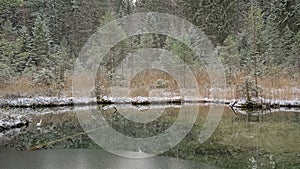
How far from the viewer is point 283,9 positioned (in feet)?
84.0

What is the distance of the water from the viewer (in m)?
8.34

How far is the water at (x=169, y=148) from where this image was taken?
8.34 meters

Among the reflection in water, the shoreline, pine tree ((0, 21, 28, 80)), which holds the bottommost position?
the reflection in water

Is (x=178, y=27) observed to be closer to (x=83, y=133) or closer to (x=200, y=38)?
(x=200, y=38)

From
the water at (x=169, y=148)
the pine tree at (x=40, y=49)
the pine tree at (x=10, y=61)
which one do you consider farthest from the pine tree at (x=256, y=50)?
the pine tree at (x=40, y=49)

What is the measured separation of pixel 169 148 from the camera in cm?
996

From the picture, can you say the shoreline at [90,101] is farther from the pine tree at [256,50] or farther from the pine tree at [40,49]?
the pine tree at [40,49]

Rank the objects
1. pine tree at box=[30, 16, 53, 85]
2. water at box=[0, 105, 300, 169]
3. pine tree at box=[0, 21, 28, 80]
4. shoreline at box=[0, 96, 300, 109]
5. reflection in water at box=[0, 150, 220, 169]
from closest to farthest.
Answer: reflection in water at box=[0, 150, 220, 169] → water at box=[0, 105, 300, 169] → shoreline at box=[0, 96, 300, 109] → pine tree at box=[0, 21, 28, 80] → pine tree at box=[30, 16, 53, 85]

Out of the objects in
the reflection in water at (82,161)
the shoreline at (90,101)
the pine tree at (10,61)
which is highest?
the pine tree at (10,61)

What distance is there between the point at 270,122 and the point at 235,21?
20.2m

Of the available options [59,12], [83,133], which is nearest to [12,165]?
[83,133]

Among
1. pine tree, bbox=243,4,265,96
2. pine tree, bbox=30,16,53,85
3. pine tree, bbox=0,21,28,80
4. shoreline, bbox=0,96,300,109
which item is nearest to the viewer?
shoreline, bbox=0,96,300,109

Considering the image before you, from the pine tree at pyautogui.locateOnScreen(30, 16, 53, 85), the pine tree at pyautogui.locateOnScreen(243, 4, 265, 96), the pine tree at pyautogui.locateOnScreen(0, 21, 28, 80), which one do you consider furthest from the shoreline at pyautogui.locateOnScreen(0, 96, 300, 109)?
the pine tree at pyautogui.locateOnScreen(30, 16, 53, 85)

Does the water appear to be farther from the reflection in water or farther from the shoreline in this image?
the shoreline
